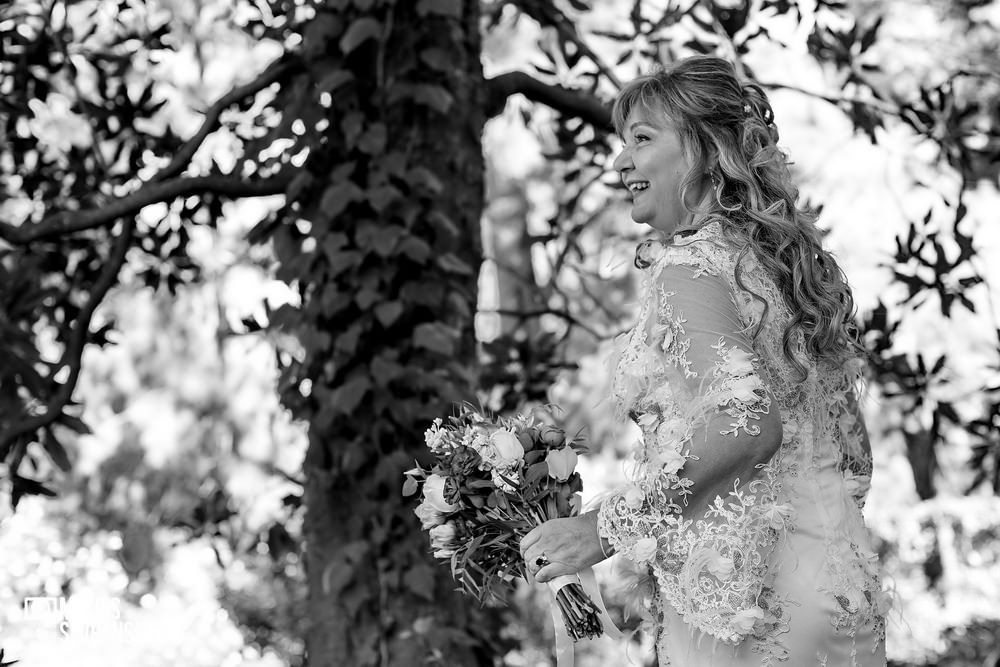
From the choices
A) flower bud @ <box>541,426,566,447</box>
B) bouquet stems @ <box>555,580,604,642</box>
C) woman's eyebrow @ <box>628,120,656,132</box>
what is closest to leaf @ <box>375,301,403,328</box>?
flower bud @ <box>541,426,566,447</box>

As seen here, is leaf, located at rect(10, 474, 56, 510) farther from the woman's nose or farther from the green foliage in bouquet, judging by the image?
the woman's nose

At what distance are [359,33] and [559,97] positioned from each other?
2.95 feet

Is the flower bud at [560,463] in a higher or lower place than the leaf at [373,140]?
lower

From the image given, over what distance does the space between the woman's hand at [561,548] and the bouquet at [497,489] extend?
127 mm

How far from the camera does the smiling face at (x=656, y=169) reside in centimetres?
225

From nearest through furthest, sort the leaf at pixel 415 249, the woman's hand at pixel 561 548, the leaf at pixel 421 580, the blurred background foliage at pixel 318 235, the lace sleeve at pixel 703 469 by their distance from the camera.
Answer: the lace sleeve at pixel 703 469 < the woman's hand at pixel 561 548 < the leaf at pixel 421 580 < the leaf at pixel 415 249 < the blurred background foliage at pixel 318 235

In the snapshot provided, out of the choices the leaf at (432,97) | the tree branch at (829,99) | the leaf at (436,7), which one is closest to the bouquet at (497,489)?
the leaf at (432,97)

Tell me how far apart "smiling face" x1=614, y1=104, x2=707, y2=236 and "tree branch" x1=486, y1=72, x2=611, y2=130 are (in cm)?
168

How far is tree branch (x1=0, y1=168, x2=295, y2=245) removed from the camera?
3.86 m

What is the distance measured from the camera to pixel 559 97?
415 centimetres

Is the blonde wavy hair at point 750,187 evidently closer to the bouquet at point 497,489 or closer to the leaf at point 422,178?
the bouquet at point 497,489

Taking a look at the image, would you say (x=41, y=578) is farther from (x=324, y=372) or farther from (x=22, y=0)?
(x=22, y=0)

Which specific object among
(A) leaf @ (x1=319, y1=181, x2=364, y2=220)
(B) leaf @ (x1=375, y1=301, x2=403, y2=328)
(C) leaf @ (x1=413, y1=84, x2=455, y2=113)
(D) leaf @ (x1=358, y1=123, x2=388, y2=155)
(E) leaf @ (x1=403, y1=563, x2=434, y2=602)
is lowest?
(E) leaf @ (x1=403, y1=563, x2=434, y2=602)

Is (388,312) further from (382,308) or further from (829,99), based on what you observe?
(829,99)
